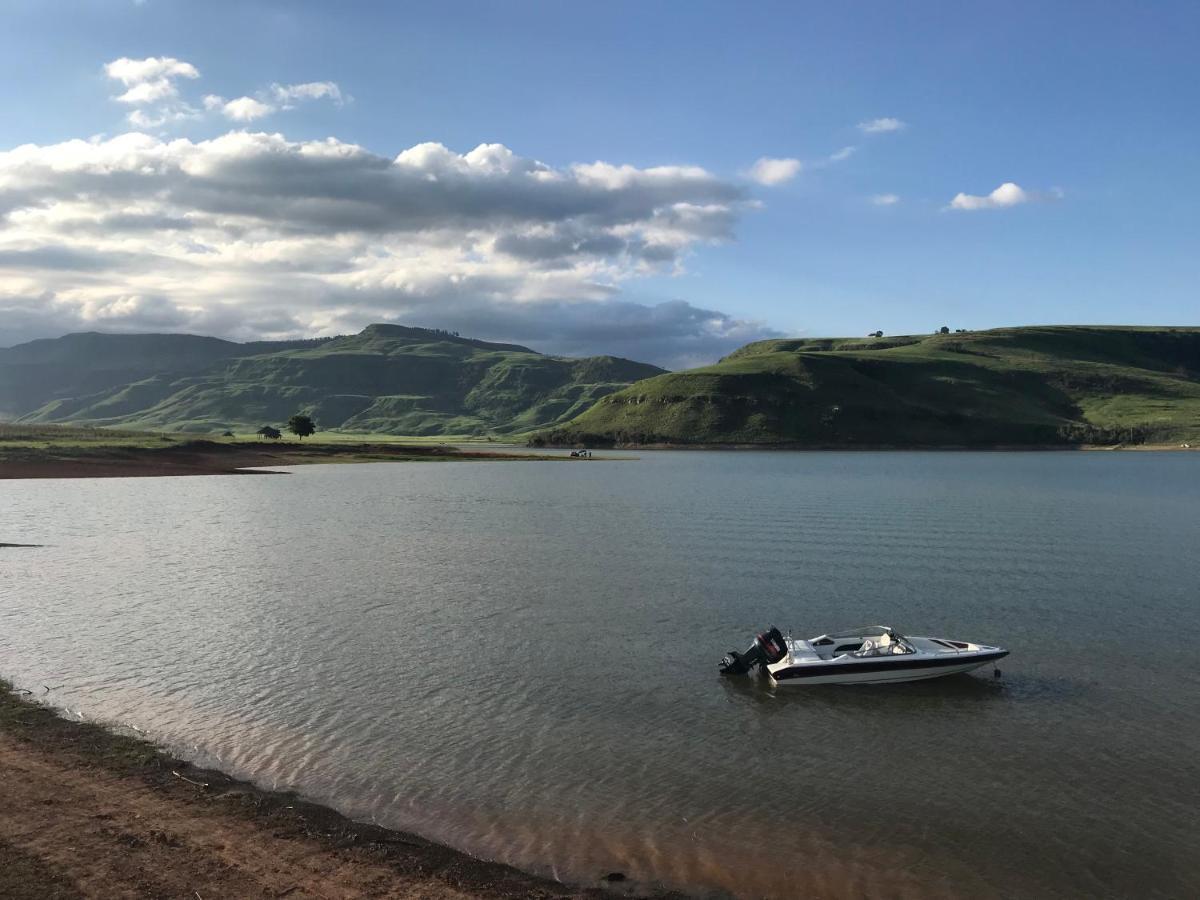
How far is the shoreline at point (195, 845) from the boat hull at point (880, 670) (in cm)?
1672

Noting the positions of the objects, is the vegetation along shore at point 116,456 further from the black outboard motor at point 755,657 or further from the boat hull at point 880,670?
the boat hull at point 880,670

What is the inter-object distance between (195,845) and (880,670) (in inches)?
982

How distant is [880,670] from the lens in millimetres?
33875

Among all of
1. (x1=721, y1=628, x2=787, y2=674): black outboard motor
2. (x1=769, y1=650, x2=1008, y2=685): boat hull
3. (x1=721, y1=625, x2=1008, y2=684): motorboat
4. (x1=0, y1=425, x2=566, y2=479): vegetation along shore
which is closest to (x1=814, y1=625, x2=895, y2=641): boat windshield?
(x1=721, y1=625, x2=1008, y2=684): motorboat

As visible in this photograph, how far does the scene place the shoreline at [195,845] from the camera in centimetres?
1700

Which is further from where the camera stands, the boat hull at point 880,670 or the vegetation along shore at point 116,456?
the vegetation along shore at point 116,456

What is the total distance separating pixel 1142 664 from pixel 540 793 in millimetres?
27342

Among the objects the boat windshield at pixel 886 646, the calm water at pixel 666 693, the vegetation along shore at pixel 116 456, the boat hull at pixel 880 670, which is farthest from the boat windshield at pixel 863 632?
the vegetation along shore at pixel 116 456

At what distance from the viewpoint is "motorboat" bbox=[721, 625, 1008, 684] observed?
110 feet

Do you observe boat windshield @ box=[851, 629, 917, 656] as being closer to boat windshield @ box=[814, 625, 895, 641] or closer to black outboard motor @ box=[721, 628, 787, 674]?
boat windshield @ box=[814, 625, 895, 641]

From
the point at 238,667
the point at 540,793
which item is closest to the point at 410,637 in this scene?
the point at 238,667

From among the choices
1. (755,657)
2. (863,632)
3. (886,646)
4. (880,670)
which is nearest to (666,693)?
(755,657)

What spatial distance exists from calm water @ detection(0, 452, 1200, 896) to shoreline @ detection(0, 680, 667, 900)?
1256 millimetres

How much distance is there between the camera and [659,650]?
3822 cm
